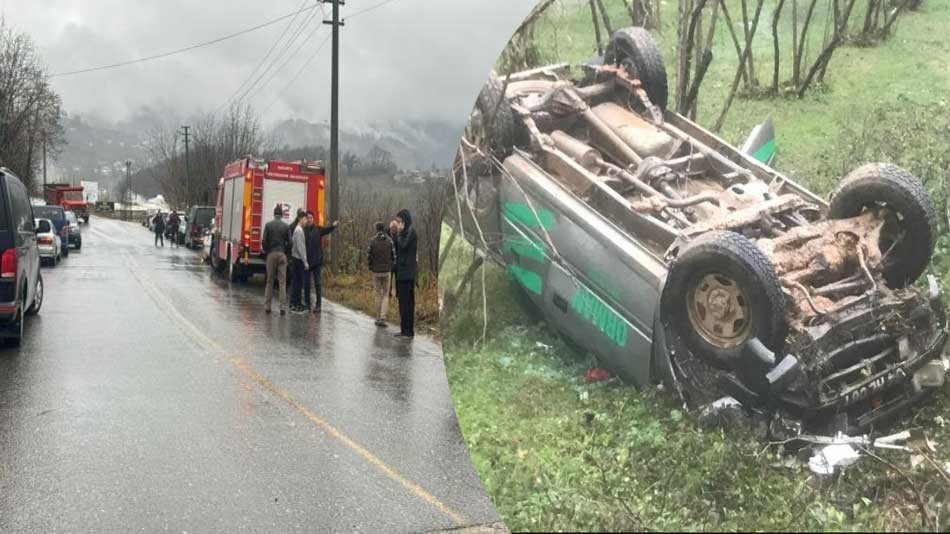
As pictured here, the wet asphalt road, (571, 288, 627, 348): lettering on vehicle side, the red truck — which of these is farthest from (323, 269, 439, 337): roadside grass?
the red truck

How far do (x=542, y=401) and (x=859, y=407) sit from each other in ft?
1.60

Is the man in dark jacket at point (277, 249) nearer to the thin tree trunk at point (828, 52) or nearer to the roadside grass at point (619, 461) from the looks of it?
the roadside grass at point (619, 461)

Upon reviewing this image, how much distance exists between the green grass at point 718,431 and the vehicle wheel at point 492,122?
5.0 inches

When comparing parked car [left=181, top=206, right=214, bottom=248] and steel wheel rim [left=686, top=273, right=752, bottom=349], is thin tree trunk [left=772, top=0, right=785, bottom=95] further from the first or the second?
parked car [left=181, top=206, right=214, bottom=248]

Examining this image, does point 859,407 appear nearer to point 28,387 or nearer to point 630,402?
point 630,402

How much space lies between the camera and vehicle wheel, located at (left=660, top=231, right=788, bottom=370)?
1.20m

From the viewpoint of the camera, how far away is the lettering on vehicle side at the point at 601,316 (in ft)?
4.42

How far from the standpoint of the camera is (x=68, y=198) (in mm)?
83938

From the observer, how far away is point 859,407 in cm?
118

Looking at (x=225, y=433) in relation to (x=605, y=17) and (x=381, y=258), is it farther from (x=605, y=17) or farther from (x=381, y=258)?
(x=381, y=258)

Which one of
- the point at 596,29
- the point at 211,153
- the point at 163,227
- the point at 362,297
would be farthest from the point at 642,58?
the point at 211,153

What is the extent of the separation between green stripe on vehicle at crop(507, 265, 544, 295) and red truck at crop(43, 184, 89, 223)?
88356 mm

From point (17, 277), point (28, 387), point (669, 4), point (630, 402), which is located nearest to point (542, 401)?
point (630, 402)

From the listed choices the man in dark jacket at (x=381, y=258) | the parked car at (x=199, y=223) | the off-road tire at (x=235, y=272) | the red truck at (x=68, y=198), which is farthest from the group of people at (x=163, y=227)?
the red truck at (x=68, y=198)
